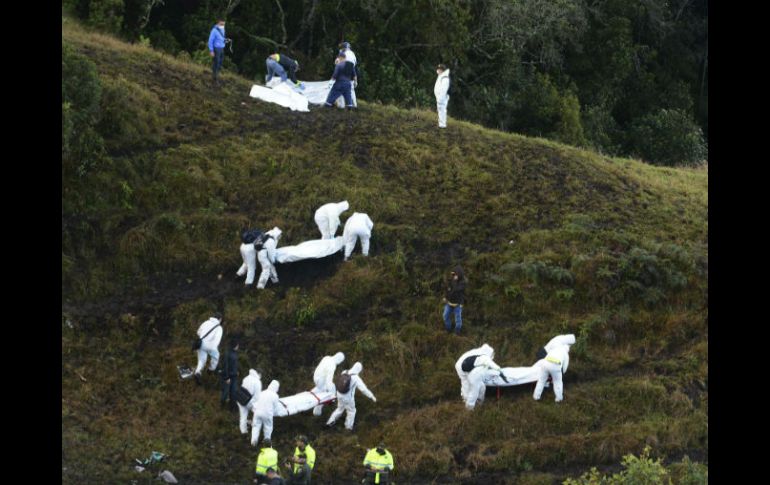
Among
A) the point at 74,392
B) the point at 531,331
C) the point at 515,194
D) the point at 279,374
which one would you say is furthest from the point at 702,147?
the point at 74,392

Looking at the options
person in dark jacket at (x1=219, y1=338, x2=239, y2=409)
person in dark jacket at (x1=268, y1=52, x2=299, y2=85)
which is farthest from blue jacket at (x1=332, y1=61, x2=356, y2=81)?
person in dark jacket at (x1=219, y1=338, x2=239, y2=409)

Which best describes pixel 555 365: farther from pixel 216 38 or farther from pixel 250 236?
pixel 216 38

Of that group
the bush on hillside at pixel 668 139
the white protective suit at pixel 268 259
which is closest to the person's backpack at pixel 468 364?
the white protective suit at pixel 268 259

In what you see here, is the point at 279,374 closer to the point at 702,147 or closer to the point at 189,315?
the point at 189,315

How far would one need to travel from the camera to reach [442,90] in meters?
26.5

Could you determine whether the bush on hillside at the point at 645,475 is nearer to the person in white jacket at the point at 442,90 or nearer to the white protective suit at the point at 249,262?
the white protective suit at the point at 249,262

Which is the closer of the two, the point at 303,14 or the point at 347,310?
the point at 347,310

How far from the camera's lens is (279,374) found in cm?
2088

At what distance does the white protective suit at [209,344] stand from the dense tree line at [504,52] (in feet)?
44.1

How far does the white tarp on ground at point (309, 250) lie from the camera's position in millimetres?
22703

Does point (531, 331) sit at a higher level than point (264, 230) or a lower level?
lower

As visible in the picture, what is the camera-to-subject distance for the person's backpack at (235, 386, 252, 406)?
62.2 ft

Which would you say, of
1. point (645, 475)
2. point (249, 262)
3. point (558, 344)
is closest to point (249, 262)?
point (249, 262)

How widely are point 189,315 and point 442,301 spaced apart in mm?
5050
